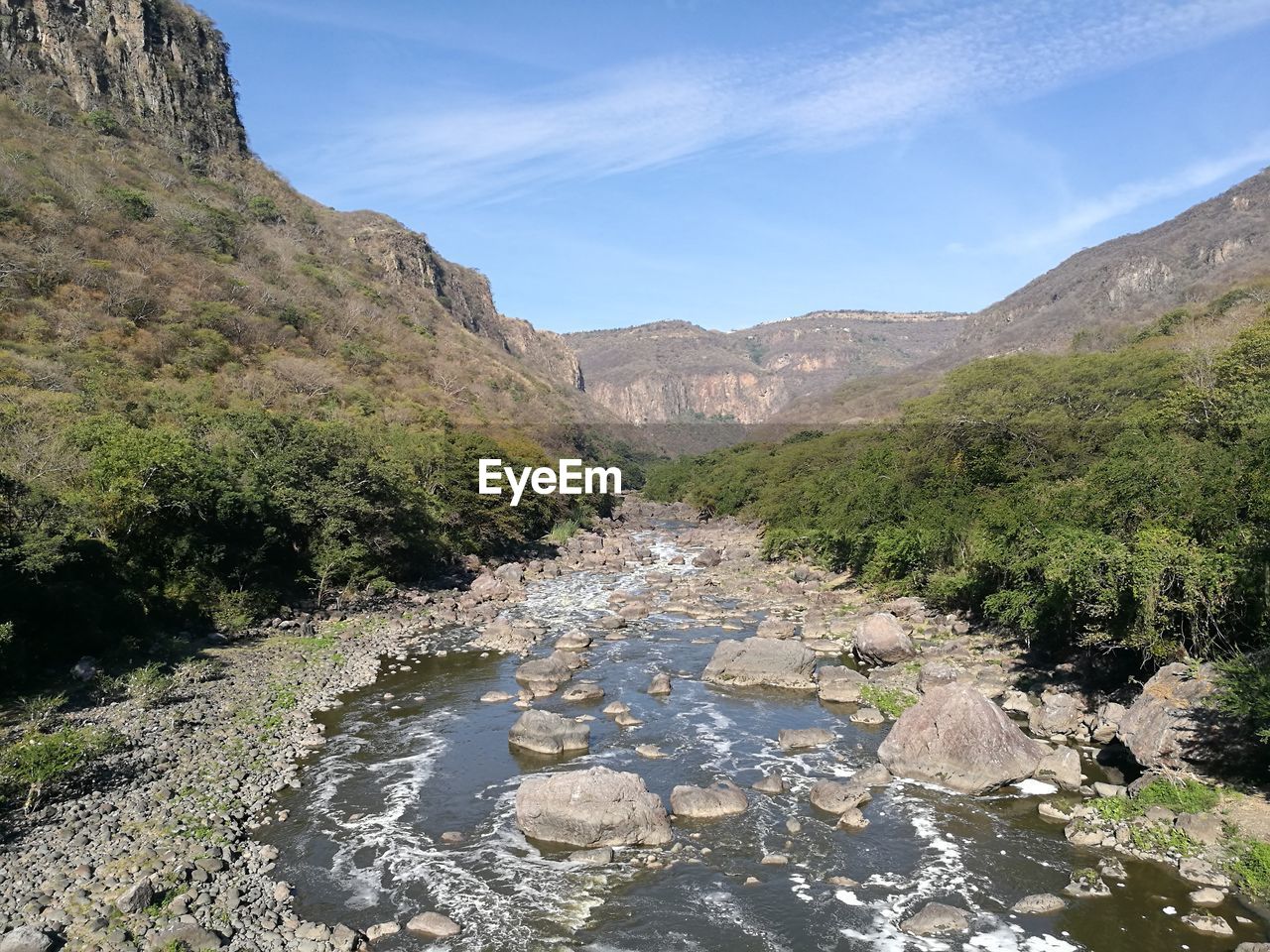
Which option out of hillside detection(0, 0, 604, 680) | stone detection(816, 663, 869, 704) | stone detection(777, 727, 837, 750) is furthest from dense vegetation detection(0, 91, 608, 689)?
stone detection(816, 663, 869, 704)

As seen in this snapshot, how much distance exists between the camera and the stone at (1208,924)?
10164mm

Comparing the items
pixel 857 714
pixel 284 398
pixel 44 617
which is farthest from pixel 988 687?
pixel 284 398

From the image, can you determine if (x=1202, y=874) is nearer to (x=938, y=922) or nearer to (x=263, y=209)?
(x=938, y=922)

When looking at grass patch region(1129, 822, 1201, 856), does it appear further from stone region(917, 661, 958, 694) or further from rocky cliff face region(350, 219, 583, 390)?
rocky cliff face region(350, 219, 583, 390)

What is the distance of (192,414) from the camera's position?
3631 cm

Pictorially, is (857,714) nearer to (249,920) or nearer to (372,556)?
(249,920)

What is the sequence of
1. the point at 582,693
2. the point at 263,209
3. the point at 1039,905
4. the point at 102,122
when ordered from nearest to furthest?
the point at 1039,905 → the point at 582,693 → the point at 102,122 → the point at 263,209

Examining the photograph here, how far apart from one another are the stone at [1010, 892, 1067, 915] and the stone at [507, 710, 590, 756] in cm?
946

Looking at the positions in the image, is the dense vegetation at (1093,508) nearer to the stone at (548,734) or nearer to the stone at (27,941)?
the stone at (548,734)

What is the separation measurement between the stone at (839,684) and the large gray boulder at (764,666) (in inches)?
16.2

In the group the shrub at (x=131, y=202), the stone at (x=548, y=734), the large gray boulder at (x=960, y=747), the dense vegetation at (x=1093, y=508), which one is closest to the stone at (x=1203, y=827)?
the dense vegetation at (x=1093, y=508)

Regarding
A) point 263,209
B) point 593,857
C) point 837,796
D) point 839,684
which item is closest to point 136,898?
point 593,857

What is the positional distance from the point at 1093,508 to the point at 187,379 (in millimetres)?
48089

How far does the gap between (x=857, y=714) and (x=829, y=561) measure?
2151 centimetres
